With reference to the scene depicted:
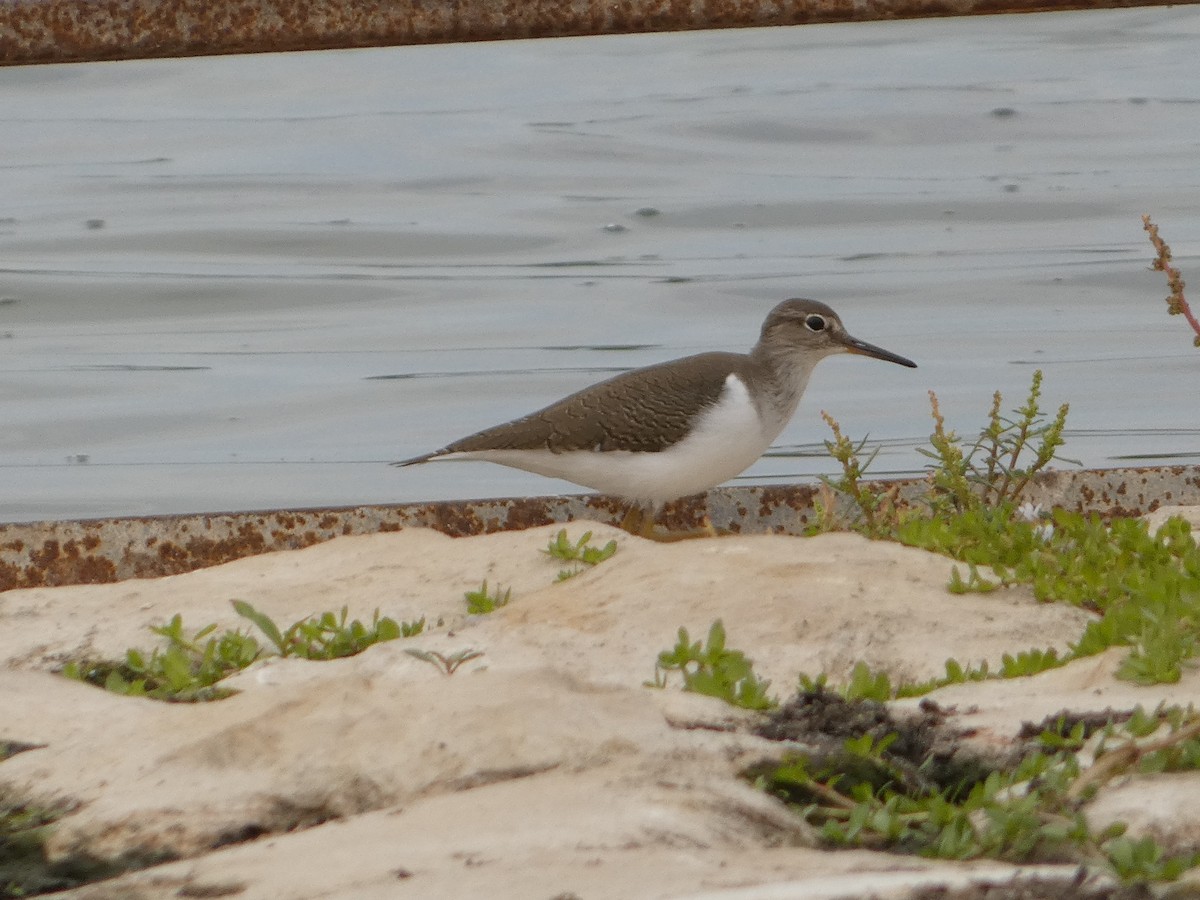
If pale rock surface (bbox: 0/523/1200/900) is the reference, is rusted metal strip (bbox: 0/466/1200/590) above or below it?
below

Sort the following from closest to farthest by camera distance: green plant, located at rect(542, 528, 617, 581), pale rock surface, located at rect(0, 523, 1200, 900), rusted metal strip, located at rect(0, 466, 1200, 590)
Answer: pale rock surface, located at rect(0, 523, 1200, 900) → green plant, located at rect(542, 528, 617, 581) → rusted metal strip, located at rect(0, 466, 1200, 590)

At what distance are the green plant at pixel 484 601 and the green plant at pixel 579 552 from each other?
32 cm

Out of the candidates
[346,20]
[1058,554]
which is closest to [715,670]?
[1058,554]

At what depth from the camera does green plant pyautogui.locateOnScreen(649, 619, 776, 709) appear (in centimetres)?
364

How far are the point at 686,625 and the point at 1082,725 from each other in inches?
53.5

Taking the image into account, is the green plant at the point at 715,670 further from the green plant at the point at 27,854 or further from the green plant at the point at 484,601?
the green plant at the point at 27,854

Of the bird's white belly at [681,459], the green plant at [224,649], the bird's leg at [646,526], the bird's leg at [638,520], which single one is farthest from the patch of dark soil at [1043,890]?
the bird's leg at [638,520]

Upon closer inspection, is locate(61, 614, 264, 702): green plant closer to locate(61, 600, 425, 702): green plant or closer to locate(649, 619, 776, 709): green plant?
locate(61, 600, 425, 702): green plant

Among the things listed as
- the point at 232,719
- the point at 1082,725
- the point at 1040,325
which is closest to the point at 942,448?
the point at 1082,725

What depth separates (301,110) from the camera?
1483 cm

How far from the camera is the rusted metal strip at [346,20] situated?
571 centimetres

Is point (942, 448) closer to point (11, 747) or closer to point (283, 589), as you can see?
point (283, 589)

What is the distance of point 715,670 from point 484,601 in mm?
1118

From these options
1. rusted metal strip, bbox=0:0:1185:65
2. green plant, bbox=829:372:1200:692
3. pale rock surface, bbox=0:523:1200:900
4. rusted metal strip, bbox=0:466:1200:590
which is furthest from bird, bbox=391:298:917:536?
rusted metal strip, bbox=0:0:1185:65
